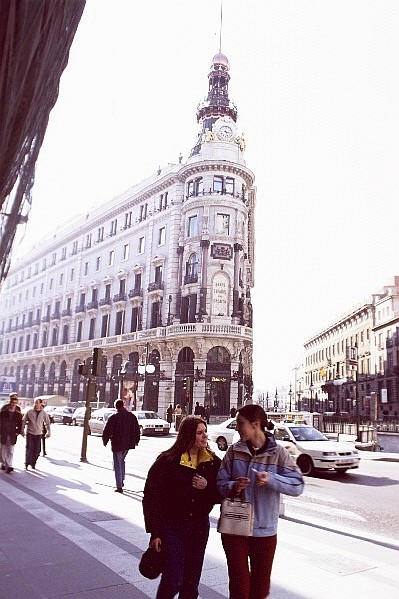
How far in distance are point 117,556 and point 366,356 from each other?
69568 mm

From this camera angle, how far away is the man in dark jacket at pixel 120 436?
943 centimetres

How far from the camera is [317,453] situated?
1328 cm

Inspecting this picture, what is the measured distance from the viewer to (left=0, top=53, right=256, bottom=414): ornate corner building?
130ft

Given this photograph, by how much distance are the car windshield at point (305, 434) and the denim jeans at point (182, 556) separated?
11.5m

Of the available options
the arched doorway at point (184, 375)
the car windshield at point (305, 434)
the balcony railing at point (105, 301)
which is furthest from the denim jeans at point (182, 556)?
the balcony railing at point (105, 301)

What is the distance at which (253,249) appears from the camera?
1811 inches

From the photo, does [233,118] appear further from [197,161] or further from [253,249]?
[253,249]

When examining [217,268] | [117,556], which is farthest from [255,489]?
[217,268]

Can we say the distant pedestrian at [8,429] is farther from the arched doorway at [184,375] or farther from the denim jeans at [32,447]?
the arched doorway at [184,375]

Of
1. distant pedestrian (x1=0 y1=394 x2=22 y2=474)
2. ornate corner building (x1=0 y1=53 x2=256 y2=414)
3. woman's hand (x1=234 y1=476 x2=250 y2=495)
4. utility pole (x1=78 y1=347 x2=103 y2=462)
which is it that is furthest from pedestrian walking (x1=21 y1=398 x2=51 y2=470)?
ornate corner building (x1=0 y1=53 x2=256 y2=414)

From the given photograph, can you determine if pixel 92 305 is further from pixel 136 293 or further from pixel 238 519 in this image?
pixel 238 519

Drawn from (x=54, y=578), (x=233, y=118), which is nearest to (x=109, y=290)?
(x=233, y=118)

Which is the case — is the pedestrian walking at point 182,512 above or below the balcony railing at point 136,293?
below

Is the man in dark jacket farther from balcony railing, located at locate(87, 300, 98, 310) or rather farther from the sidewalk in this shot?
balcony railing, located at locate(87, 300, 98, 310)
